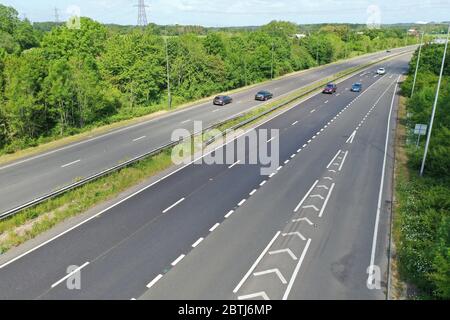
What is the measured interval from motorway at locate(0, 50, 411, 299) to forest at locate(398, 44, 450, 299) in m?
1.01

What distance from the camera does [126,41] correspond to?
1996 inches

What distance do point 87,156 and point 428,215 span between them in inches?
918

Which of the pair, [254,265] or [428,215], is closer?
[254,265]

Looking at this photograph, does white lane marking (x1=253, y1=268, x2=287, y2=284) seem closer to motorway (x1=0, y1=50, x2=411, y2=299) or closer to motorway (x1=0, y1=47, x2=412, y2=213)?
motorway (x1=0, y1=50, x2=411, y2=299)

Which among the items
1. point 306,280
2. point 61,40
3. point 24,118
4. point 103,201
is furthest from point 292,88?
point 306,280

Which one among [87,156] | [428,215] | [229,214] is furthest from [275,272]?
[87,156]

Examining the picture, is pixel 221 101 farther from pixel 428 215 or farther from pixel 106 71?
pixel 428 215

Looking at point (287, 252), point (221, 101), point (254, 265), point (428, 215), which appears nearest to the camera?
point (254, 265)

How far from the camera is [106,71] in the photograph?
50.5 metres

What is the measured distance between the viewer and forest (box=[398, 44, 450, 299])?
41.1 ft

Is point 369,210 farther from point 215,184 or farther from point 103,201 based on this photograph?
point 103,201

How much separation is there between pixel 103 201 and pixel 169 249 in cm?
648

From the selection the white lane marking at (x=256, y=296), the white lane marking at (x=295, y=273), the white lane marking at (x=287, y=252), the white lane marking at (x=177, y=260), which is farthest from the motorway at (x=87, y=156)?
the white lane marking at (x=295, y=273)

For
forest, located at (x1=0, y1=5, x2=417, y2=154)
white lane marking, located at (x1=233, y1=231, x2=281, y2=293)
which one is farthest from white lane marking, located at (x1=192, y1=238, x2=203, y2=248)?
forest, located at (x1=0, y1=5, x2=417, y2=154)
